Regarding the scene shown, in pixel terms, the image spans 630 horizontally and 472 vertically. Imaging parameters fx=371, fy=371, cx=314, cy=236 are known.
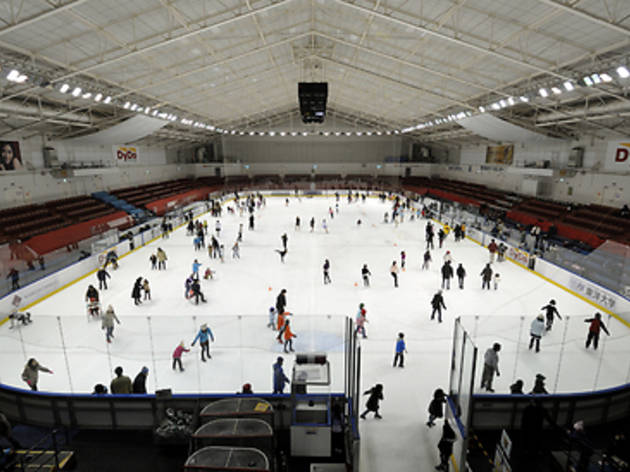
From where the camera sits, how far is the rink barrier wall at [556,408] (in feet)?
22.7

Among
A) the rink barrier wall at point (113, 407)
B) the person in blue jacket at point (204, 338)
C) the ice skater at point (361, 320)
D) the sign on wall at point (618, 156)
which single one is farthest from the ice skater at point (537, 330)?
the sign on wall at point (618, 156)

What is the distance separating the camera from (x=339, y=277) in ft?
51.8

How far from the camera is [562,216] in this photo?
2217cm

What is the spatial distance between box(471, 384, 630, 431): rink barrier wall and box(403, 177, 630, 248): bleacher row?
1022 cm

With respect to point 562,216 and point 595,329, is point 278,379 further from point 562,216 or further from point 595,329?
point 562,216

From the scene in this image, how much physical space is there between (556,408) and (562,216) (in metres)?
18.8

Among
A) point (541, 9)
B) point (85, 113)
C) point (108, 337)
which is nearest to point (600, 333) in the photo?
point (541, 9)

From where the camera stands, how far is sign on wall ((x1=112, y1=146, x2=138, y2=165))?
30.5 meters

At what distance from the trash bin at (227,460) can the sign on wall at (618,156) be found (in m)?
24.0

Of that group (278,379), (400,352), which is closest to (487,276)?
(400,352)

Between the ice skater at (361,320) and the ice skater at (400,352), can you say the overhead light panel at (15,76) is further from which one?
the ice skater at (400,352)

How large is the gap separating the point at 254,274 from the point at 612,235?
670 inches

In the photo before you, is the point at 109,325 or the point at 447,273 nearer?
the point at 109,325

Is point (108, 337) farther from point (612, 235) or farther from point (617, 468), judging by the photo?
point (612, 235)
